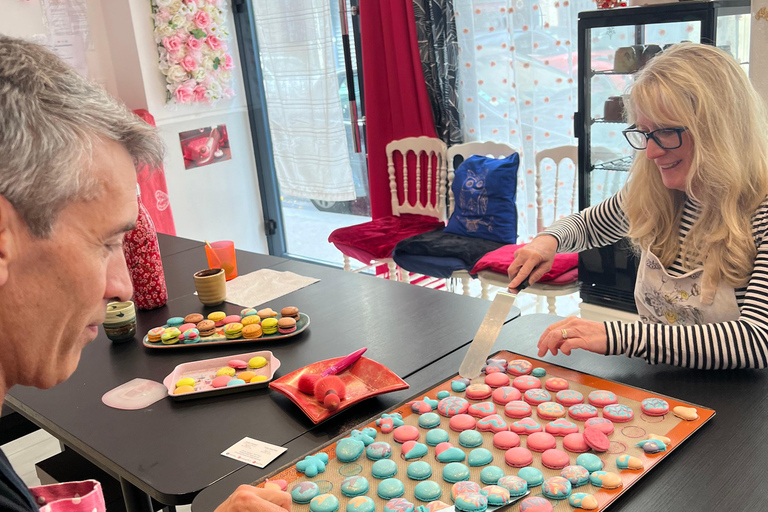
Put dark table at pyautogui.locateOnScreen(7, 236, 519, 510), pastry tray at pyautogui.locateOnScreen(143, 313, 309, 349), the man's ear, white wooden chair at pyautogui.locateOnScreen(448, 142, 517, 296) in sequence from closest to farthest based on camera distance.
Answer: the man's ear
dark table at pyautogui.locateOnScreen(7, 236, 519, 510)
pastry tray at pyautogui.locateOnScreen(143, 313, 309, 349)
white wooden chair at pyautogui.locateOnScreen(448, 142, 517, 296)

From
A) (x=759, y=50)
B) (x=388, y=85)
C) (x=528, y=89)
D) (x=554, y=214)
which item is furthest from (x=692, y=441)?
(x=388, y=85)

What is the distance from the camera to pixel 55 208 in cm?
77

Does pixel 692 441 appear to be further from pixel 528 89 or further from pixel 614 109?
pixel 528 89

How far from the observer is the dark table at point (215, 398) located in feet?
4.12

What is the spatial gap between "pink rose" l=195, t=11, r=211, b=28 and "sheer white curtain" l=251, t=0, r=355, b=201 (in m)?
0.41

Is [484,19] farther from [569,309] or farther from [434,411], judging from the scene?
[434,411]

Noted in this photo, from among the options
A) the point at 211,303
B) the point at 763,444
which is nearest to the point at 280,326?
the point at 211,303

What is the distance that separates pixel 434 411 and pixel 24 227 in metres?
0.81

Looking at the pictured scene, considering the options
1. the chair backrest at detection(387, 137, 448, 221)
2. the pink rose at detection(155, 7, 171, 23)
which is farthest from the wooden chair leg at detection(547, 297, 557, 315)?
the pink rose at detection(155, 7, 171, 23)

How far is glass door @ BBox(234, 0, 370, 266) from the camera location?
441 cm

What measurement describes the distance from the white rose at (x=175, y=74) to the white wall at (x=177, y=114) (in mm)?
92

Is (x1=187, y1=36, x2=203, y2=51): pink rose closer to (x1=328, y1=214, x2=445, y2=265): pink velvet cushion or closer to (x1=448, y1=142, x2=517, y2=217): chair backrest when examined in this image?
(x1=328, y1=214, x2=445, y2=265): pink velvet cushion

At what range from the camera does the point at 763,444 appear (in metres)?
1.14

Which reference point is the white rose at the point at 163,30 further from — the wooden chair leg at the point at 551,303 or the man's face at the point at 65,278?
the man's face at the point at 65,278
